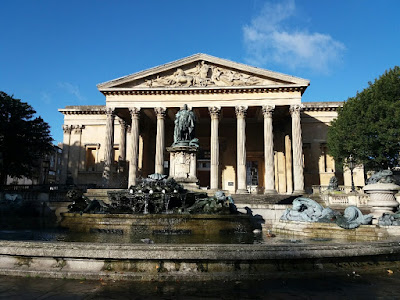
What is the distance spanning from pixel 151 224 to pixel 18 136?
2559 cm

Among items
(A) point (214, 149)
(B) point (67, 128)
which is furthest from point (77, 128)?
(A) point (214, 149)

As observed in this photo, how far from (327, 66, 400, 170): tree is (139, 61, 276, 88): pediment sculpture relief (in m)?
9.42

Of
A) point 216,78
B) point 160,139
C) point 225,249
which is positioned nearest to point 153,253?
point 225,249

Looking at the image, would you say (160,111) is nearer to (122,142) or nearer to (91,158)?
(122,142)

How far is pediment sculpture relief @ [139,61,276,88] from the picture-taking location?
31.6m

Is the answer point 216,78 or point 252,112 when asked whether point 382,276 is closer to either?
point 216,78

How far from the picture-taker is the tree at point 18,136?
27844mm

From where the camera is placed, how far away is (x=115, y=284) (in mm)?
4246

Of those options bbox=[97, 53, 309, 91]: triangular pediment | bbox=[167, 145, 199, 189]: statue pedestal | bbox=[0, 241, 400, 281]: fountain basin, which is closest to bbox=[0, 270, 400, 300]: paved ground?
bbox=[0, 241, 400, 281]: fountain basin

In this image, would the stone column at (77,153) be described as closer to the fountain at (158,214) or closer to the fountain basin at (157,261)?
the fountain at (158,214)

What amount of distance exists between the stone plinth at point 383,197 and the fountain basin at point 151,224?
16.1 feet

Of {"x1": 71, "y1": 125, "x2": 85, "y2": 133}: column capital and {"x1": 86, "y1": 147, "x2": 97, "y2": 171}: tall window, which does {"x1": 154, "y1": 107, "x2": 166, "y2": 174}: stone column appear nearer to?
{"x1": 86, "y1": 147, "x2": 97, "y2": 171}: tall window

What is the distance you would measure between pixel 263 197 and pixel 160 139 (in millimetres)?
12057

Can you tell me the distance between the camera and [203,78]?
3188 centimetres
